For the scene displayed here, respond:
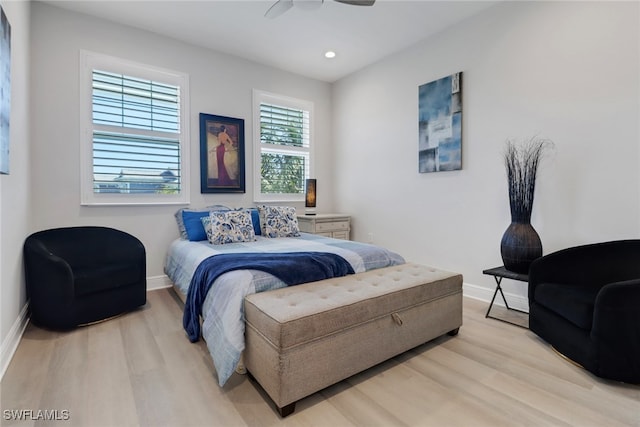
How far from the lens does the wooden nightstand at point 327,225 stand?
434 cm

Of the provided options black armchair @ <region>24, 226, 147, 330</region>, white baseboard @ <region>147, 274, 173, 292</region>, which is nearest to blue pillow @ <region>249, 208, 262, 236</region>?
white baseboard @ <region>147, 274, 173, 292</region>

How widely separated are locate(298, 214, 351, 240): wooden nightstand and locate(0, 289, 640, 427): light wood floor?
232cm

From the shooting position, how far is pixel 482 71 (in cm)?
321

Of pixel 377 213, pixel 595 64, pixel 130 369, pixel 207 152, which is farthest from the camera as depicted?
pixel 377 213

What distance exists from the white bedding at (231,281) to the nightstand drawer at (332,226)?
43.9 inches

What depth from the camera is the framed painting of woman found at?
3.92 meters

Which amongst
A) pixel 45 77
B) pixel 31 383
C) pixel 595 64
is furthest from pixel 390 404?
pixel 45 77

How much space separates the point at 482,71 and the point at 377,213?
2108 mm

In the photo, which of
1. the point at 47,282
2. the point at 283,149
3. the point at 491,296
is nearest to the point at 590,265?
the point at 491,296

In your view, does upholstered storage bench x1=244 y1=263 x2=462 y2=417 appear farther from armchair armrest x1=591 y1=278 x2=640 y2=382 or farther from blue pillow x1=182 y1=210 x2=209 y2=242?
blue pillow x1=182 y1=210 x2=209 y2=242

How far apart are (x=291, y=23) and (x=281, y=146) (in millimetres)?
1691

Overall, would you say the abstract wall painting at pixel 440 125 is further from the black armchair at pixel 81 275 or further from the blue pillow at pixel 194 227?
the black armchair at pixel 81 275

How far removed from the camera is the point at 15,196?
2.33 meters

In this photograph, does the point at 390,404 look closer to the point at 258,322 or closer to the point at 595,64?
the point at 258,322
